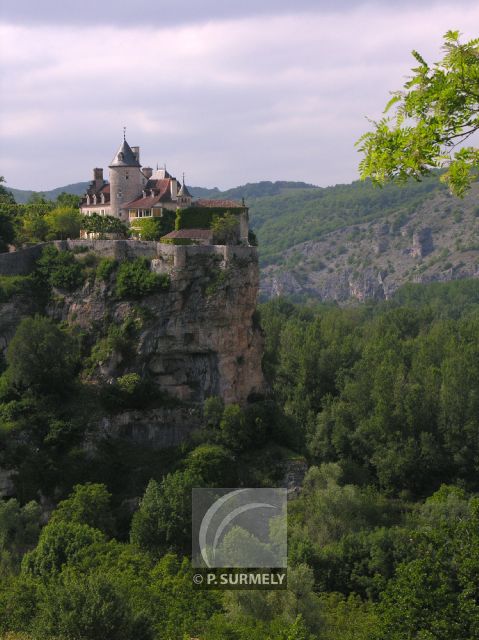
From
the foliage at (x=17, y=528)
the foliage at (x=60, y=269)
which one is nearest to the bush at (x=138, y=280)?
the foliage at (x=60, y=269)

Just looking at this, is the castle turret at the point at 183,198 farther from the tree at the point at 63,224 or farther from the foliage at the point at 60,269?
the foliage at the point at 60,269

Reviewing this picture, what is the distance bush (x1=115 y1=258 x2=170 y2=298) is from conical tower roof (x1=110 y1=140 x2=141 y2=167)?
1036 cm

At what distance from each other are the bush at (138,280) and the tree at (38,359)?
500 cm

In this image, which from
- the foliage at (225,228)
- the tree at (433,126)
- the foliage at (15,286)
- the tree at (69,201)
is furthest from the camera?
the tree at (69,201)

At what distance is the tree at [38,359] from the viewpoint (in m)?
50.2

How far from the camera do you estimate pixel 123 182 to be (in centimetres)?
6184

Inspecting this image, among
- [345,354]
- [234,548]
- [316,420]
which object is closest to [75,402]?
[234,548]

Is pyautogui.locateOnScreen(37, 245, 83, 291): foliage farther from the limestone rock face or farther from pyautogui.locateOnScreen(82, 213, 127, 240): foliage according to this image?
pyautogui.locateOnScreen(82, 213, 127, 240): foliage

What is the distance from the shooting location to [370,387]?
6881 cm

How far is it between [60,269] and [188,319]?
29.1 feet

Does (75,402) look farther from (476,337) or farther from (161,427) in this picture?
(476,337)

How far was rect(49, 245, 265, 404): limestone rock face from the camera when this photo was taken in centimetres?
5300

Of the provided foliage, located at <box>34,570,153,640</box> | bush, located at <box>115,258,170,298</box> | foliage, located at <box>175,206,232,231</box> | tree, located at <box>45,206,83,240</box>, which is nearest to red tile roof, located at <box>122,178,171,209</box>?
foliage, located at <box>175,206,232,231</box>

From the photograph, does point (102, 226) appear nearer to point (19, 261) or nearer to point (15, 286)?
point (19, 261)
